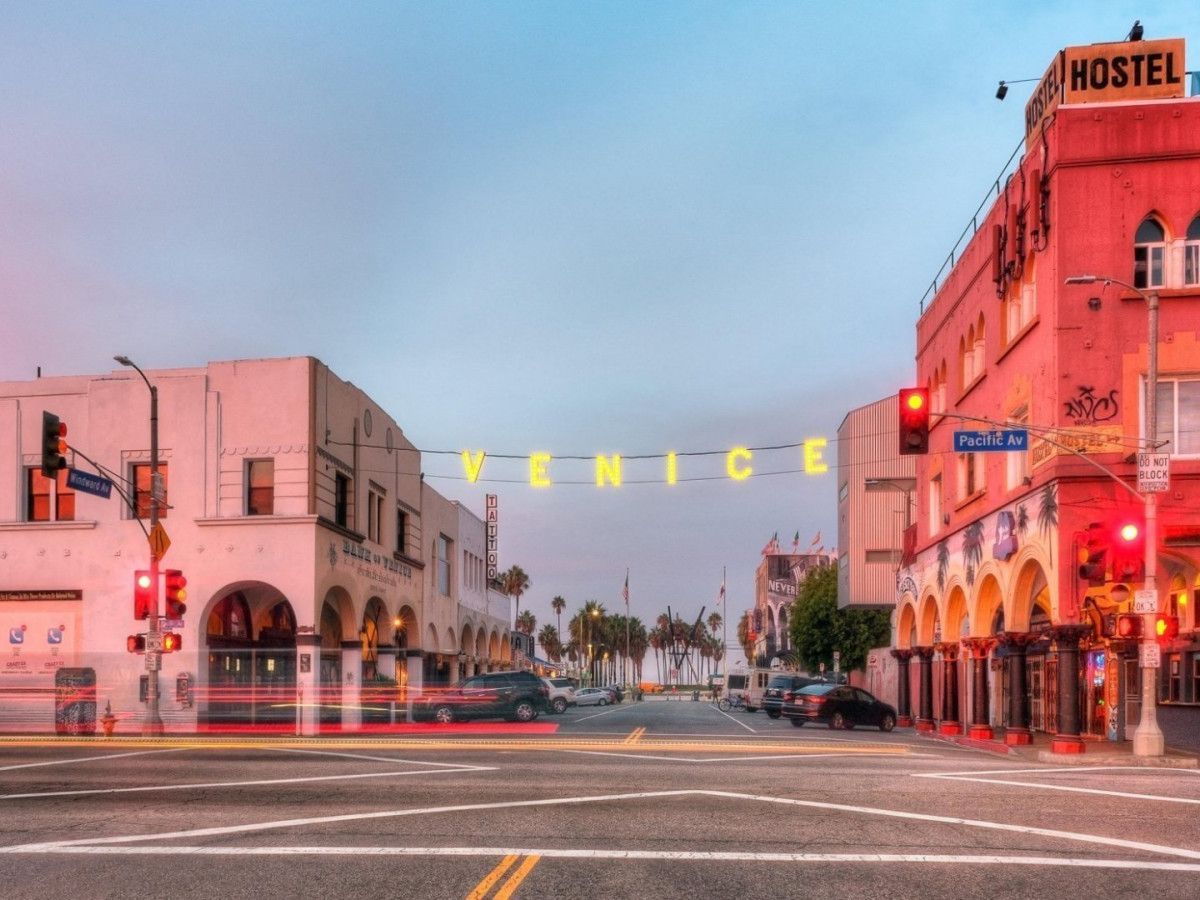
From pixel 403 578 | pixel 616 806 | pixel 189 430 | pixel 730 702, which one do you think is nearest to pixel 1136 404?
pixel 616 806

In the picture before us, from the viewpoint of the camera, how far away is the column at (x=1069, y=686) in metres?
25.0

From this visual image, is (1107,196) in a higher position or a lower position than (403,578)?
higher

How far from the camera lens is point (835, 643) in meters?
72.1

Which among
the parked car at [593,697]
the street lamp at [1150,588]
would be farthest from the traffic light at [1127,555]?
the parked car at [593,697]

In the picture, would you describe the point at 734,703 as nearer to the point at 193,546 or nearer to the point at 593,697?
the point at 593,697

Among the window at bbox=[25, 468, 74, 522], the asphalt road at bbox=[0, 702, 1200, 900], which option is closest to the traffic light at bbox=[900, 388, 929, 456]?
the asphalt road at bbox=[0, 702, 1200, 900]

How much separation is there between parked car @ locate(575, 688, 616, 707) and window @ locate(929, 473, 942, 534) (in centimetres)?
3037

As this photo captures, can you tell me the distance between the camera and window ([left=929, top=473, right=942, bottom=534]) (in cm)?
3842

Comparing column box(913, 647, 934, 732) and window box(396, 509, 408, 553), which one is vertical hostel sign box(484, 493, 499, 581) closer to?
window box(396, 509, 408, 553)

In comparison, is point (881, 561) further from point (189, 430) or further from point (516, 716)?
point (189, 430)

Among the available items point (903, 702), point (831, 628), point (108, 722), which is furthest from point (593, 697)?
point (108, 722)

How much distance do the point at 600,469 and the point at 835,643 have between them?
156 feet

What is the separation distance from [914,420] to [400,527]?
1236 inches

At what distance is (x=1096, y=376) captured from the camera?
26062mm
